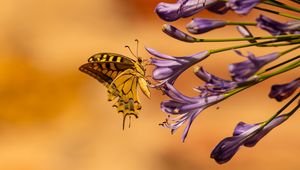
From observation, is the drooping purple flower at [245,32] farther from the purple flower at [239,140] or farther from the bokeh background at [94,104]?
the bokeh background at [94,104]

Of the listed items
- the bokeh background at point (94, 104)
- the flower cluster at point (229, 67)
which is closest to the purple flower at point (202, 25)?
the flower cluster at point (229, 67)

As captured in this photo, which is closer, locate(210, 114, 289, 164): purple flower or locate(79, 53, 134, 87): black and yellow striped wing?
locate(210, 114, 289, 164): purple flower

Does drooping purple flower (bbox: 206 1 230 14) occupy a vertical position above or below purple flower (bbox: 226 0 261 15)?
above

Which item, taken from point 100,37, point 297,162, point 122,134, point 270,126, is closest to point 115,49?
point 100,37

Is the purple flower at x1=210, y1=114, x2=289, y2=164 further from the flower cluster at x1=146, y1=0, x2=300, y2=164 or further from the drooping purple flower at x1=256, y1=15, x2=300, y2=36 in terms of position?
the drooping purple flower at x1=256, y1=15, x2=300, y2=36

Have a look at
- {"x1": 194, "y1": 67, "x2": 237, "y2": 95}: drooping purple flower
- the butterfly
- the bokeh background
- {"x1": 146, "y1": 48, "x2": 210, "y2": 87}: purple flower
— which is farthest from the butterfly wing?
the bokeh background

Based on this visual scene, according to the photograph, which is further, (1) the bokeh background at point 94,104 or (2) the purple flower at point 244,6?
(1) the bokeh background at point 94,104

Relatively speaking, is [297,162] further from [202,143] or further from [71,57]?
[71,57]
